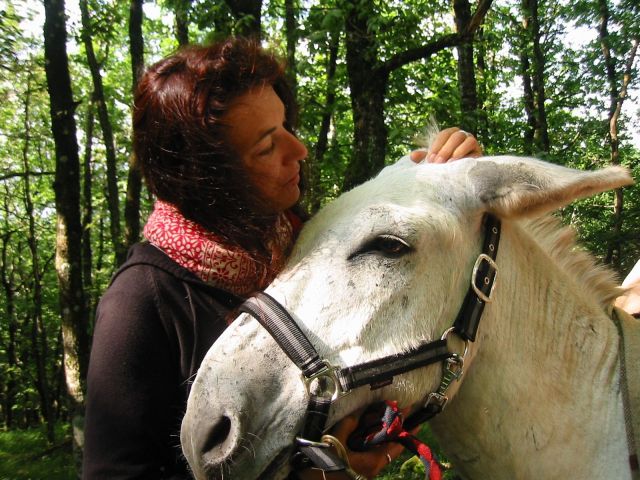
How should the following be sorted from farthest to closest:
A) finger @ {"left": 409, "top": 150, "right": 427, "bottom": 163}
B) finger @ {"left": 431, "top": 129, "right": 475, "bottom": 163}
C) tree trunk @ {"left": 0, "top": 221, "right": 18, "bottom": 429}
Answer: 1. tree trunk @ {"left": 0, "top": 221, "right": 18, "bottom": 429}
2. finger @ {"left": 409, "top": 150, "right": 427, "bottom": 163}
3. finger @ {"left": 431, "top": 129, "right": 475, "bottom": 163}

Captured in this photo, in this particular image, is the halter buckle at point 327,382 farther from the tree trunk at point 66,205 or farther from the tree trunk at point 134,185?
the tree trunk at point 134,185

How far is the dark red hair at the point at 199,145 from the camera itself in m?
1.80

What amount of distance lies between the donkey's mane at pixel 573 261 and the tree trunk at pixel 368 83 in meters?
3.56

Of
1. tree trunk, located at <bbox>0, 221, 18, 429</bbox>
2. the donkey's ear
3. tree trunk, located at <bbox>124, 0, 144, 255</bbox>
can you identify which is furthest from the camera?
tree trunk, located at <bbox>0, 221, 18, 429</bbox>

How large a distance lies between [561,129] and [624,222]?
7.11 meters

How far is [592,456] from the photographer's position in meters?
1.89

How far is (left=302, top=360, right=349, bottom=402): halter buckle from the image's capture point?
153 centimetres

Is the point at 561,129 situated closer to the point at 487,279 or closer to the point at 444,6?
the point at 444,6

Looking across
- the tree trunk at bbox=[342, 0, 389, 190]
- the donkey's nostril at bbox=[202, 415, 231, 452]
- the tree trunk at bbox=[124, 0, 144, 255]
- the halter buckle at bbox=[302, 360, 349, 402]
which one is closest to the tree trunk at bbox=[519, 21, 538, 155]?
the tree trunk at bbox=[342, 0, 389, 190]

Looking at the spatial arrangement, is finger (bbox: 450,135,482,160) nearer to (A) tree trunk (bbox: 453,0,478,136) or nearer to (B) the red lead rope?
(B) the red lead rope

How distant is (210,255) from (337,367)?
62 centimetres

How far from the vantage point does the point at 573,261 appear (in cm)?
227

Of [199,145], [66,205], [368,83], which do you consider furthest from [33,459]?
[199,145]

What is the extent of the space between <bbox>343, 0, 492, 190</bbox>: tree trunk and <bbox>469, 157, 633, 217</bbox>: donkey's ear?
3.87 m
